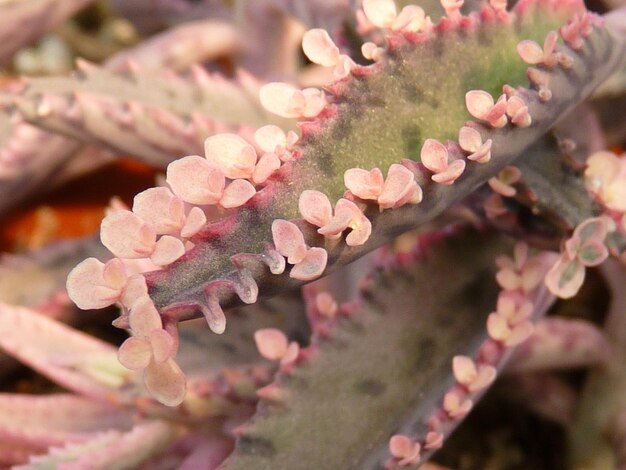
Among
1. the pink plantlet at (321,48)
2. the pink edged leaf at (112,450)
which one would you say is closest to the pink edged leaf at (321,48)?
the pink plantlet at (321,48)

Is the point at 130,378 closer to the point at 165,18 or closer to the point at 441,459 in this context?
the point at 441,459

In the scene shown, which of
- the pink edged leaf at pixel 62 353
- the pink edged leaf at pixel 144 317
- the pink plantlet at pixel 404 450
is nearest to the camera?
the pink edged leaf at pixel 144 317

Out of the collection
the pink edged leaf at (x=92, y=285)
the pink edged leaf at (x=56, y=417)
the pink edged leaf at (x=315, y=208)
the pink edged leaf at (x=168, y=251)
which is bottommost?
the pink edged leaf at (x=56, y=417)

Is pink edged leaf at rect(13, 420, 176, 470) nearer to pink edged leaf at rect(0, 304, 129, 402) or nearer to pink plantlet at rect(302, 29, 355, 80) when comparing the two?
pink edged leaf at rect(0, 304, 129, 402)

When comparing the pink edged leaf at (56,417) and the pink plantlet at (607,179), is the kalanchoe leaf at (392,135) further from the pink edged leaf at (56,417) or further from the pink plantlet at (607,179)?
the pink edged leaf at (56,417)

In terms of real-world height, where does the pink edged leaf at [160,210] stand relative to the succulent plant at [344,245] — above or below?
above

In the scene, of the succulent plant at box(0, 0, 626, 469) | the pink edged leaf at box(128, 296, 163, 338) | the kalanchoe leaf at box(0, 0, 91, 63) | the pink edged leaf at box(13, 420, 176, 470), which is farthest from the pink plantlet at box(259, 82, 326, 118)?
the kalanchoe leaf at box(0, 0, 91, 63)
